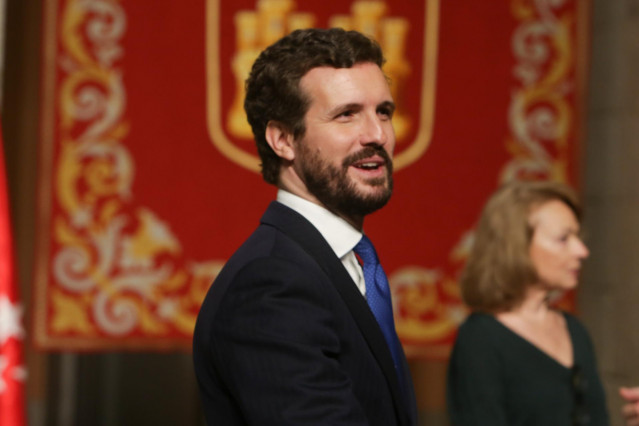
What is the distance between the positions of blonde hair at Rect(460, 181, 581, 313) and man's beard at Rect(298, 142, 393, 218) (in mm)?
1106

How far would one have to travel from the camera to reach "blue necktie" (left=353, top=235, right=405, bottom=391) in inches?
66.1

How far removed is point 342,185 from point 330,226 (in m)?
0.08

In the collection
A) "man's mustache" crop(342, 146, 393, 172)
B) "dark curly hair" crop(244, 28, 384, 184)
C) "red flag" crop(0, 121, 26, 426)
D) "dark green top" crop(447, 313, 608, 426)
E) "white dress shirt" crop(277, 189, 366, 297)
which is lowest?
"dark green top" crop(447, 313, 608, 426)

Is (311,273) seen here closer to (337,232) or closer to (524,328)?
(337,232)

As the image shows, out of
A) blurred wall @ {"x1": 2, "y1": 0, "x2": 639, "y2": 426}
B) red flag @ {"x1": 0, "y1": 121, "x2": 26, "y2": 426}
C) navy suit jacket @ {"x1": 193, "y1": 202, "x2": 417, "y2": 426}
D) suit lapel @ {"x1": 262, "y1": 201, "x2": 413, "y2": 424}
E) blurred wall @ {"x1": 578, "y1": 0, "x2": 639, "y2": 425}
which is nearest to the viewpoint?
navy suit jacket @ {"x1": 193, "y1": 202, "x2": 417, "y2": 426}

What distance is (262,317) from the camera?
145 centimetres

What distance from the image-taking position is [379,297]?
5.57 feet

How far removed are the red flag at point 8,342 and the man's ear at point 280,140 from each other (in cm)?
59

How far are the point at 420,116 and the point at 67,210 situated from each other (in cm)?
137

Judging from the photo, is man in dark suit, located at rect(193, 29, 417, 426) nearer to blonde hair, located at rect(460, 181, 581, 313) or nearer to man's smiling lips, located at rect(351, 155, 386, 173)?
man's smiling lips, located at rect(351, 155, 386, 173)

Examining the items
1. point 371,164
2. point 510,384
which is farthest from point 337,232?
point 510,384

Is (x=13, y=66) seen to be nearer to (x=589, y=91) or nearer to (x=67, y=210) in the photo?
(x=67, y=210)

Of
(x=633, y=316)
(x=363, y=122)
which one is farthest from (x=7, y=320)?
(x=633, y=316)

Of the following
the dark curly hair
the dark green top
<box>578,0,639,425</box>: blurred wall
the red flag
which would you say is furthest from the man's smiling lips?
<box>578,0,639,425</box>: blurred wall
